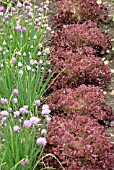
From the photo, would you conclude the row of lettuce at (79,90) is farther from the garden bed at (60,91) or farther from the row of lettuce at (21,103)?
the row of lettuce at (21,103)

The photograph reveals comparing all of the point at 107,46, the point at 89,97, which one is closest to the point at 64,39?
the point at 107,46

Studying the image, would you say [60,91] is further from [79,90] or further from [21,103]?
[21,103]

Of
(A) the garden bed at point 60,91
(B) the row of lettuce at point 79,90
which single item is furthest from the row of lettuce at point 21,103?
(B) the row of lettuce at point 79,90

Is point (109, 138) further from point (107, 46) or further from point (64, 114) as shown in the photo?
point (107, 46)

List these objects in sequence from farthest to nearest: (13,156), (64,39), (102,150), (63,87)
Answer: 1. (64,39)
2. (63,87)
3. (102,150)
4. (13,156)

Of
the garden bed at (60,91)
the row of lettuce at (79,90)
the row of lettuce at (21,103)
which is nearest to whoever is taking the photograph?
the row of lettuce at (21,103)

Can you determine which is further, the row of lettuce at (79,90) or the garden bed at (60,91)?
the row of lettuce at (79,90)

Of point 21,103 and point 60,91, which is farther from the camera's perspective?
point 60,91

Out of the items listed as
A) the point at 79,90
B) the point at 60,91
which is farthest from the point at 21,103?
the point at 79,90

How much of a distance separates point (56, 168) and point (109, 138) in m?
0.61

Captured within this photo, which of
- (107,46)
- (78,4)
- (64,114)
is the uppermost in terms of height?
(78,4)

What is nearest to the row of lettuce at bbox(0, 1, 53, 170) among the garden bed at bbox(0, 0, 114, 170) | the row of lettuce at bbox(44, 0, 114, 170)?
the garden bed at bbox(0, 0, 114, 170)

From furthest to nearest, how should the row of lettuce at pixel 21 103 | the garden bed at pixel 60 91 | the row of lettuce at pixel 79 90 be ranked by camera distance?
the row of lettuce at pixel 79 90
the garden bed at pixel 60 91
the row of lettuce at pixel 21 103

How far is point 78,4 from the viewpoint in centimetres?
549
